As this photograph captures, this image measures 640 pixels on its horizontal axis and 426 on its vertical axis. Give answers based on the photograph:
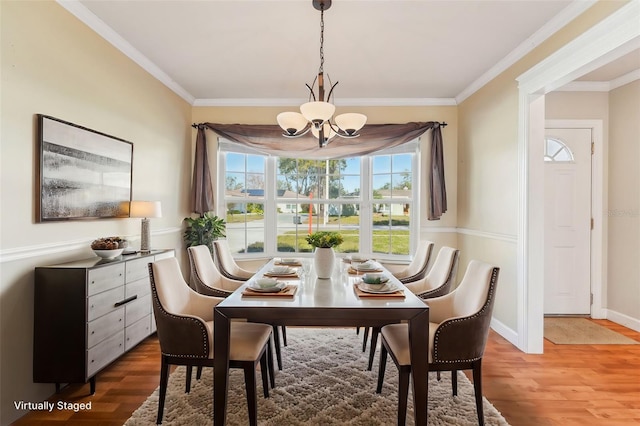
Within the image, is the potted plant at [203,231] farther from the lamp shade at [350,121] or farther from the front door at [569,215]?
Result: the front door at [569,215]

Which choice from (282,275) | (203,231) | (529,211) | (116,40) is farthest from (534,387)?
(116,40)

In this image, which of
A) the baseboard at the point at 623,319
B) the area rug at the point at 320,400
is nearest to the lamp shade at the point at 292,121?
the area rug at the point at 320,400

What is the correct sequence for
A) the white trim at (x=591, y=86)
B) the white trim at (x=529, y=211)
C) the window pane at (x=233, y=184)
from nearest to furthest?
the white trim at (x=529, y=211)
the white trim at (x=591, y=86)
the window pane at (x=233, y=184)

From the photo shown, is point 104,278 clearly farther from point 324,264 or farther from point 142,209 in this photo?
point 324,264

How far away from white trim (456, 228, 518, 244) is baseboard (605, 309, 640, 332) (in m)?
1.70

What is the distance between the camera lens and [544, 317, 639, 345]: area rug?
10.7 feet

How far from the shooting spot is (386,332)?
2160mm

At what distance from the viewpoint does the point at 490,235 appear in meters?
3.69

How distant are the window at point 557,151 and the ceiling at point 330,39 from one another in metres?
1.12

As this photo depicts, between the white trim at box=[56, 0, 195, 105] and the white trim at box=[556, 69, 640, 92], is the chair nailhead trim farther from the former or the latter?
the white trim at box=[56, 0, 195, 105]

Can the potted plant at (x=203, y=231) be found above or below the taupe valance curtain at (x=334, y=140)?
below

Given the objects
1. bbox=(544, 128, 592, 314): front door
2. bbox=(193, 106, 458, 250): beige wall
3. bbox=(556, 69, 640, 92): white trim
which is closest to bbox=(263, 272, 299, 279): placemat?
bbox=(193, 106, 458, 250): beige wall

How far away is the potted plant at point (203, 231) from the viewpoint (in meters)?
4.25

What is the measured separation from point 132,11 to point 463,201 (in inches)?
156
